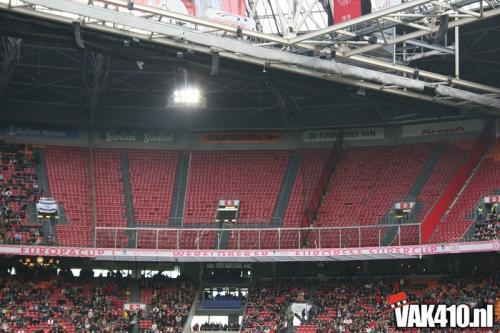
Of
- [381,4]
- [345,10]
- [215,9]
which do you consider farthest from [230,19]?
[381,4]

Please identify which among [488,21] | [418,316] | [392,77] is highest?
[488,21]

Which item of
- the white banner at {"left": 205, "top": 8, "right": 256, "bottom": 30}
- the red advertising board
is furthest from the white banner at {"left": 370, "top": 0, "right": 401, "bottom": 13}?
the white banner at {"left": 205, "top": 8, "right": 256, "bottom": 30}

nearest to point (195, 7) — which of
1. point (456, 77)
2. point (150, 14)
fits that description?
point (150, 14)

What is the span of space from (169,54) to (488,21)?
1732 centimetres

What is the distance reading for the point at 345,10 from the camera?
43.7 m

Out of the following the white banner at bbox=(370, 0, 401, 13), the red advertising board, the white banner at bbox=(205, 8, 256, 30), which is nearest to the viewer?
the white banner at bbox=(370, 0, 401, 13)

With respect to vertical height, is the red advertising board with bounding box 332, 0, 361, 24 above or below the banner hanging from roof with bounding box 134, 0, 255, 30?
below

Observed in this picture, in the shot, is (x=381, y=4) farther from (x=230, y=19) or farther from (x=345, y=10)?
(x=230, y=19)

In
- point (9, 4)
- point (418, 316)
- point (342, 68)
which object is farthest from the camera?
point (342, 68)

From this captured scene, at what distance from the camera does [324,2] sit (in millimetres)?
49406

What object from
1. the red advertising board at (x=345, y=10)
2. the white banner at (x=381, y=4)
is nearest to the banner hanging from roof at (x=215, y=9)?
the red advertising board at (x=345, y=10)

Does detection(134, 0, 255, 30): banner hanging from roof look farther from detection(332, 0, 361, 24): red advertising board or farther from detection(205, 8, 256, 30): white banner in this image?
detection(332, 0, 361, 24): red advertising board

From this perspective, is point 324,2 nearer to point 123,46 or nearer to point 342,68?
point 342,68

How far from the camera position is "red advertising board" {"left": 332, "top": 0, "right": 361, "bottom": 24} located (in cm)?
4322
